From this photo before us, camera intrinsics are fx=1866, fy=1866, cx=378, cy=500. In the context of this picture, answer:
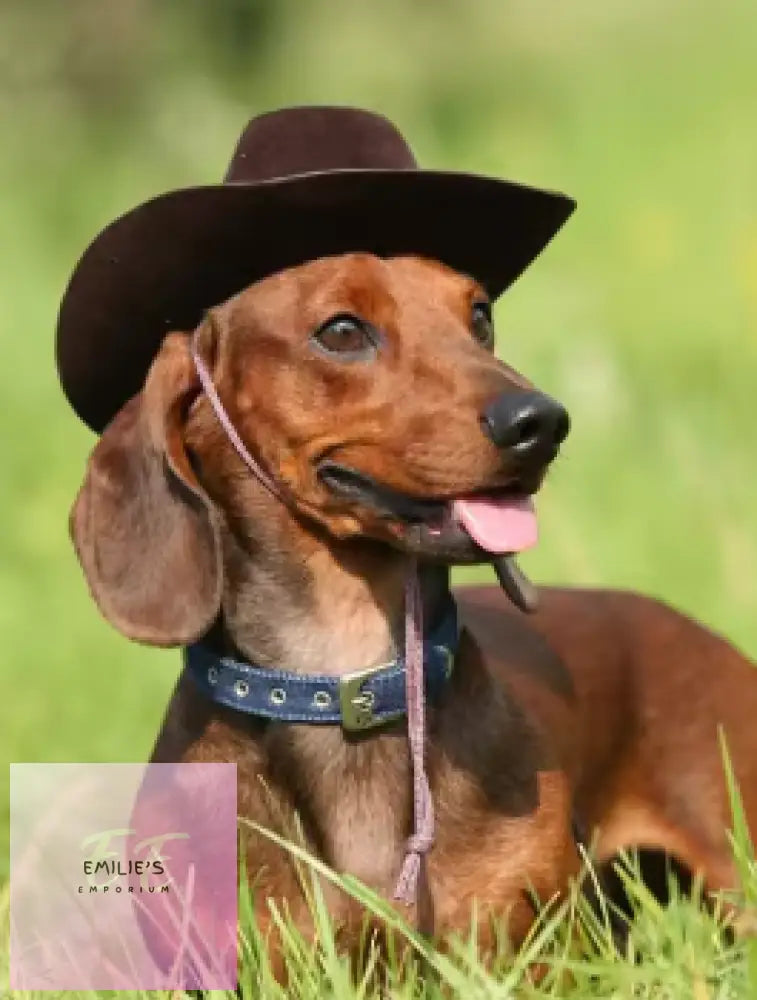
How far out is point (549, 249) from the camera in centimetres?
929

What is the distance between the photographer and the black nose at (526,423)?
268 cm

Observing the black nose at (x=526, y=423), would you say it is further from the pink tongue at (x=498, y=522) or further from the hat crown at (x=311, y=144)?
the hat crown at (x=311, y=144)

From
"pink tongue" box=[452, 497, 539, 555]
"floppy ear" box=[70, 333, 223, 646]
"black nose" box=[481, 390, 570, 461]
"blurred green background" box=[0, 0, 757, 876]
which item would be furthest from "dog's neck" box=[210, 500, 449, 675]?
"blurred green background" box=[0, 0, 757, 876]

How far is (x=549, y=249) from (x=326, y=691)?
661 centimetres

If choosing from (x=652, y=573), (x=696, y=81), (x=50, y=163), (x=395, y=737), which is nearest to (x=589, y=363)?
(x=652, y=573)

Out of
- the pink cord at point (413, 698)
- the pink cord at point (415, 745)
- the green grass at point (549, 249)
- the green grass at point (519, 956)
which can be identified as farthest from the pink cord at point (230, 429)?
the green grass at point (549, 249)

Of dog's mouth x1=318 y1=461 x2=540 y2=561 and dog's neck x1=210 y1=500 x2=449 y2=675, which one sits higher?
dog's mouth x1=318 y1=461 x2=540 y2=561

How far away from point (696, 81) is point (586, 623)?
7090 millimetres

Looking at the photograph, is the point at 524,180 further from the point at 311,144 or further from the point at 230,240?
the point at 230,240

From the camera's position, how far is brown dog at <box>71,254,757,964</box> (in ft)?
9.30

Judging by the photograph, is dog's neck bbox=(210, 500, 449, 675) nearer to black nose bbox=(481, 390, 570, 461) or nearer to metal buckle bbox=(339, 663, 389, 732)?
metal buckle bbox=(339, 663, 389, 732)

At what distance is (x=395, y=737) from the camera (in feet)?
9.78

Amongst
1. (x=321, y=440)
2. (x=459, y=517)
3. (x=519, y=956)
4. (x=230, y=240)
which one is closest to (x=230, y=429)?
(x=321, y=440)

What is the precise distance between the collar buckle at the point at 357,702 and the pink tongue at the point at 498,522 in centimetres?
32
